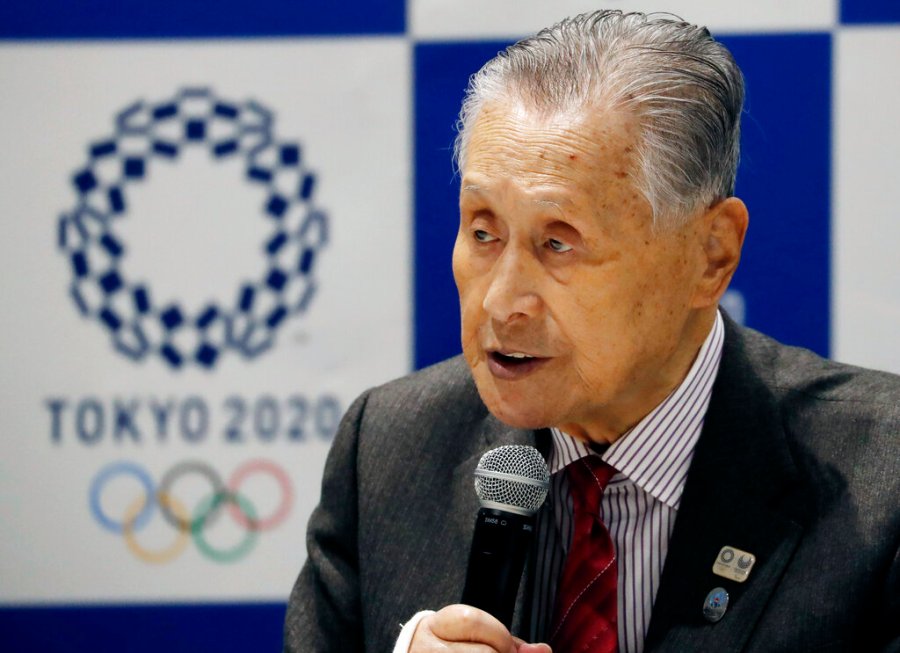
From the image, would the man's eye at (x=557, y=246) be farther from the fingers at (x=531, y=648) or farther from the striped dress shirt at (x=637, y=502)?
the fingers at (x=531, y=648)

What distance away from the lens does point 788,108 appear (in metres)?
2.19

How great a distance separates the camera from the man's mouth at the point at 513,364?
1.43 m

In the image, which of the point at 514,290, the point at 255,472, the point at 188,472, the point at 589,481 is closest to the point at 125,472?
the point at 188,472

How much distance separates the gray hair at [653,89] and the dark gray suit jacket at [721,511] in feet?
1.16

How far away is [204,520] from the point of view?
2.26m

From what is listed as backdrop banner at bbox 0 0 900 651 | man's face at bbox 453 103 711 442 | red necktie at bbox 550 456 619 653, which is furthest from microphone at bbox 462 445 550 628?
backdrop banner at bbox 0 0 900 651

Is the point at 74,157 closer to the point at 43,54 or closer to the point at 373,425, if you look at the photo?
the point at 43,54

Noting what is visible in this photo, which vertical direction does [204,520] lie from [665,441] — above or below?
below

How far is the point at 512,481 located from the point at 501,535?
2.9 inches

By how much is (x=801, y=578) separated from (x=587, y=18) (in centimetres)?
82

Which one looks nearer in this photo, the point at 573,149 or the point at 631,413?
the point at 573,149

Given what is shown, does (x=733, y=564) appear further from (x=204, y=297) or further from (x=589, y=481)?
(x=204, y=297)

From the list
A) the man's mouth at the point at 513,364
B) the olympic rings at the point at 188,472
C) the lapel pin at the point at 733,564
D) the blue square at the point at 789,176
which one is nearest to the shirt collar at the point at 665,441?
the lapel pin at the point at 733,564

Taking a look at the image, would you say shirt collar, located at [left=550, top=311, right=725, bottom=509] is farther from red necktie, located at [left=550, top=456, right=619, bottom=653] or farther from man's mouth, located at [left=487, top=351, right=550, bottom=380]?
man's mouth, located at [left=487, top=351, right=550, bottom=380]
